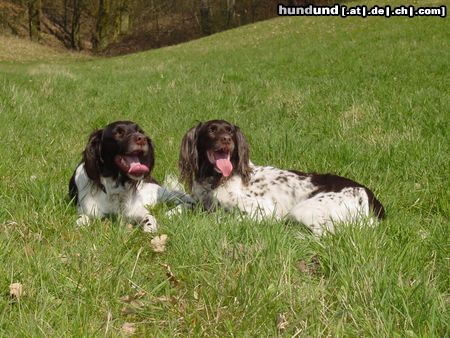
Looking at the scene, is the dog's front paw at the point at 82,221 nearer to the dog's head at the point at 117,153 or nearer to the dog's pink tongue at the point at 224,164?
the dog's head at the point at 117,153

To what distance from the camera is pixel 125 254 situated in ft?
10.6

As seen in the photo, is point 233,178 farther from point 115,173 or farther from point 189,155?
point 115,173

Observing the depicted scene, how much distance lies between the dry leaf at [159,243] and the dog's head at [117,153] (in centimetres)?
128

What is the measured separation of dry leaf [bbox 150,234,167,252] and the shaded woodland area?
1843 inches

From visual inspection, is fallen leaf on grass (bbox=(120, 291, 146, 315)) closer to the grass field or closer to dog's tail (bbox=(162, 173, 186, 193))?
the grass field

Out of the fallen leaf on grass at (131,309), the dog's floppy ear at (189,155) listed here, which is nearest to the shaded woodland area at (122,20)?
the dog's floppy ear at (189,155)

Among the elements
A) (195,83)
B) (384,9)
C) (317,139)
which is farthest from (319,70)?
(384,9)

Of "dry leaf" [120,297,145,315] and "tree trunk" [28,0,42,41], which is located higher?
"tree trunk" [28,0,42,41]

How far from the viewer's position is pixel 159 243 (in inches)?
136

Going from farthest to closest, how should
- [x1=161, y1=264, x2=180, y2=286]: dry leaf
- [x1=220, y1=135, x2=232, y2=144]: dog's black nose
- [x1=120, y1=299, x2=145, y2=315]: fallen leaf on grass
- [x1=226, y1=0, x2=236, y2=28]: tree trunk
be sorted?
[x1=226, y1=0, x2=236, y2=28]: tree trunk < [x1=220, y1=135, x2=232, y2=144]: dog's black nose < [x1=161, y1=264, x2=180, y2=286]: dry leaf < [x1=120, y1=299, x2=145, y2=315]: fallen leaf on grass

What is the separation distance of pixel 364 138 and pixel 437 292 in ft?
12.6

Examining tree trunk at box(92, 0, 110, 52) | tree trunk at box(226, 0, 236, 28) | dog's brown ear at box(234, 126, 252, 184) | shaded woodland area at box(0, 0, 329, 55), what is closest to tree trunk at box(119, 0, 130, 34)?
shaded woodland area at box(0, 0, 329, 55)

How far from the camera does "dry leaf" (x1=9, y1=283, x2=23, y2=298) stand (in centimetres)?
270

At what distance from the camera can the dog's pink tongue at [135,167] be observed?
15.3ft
